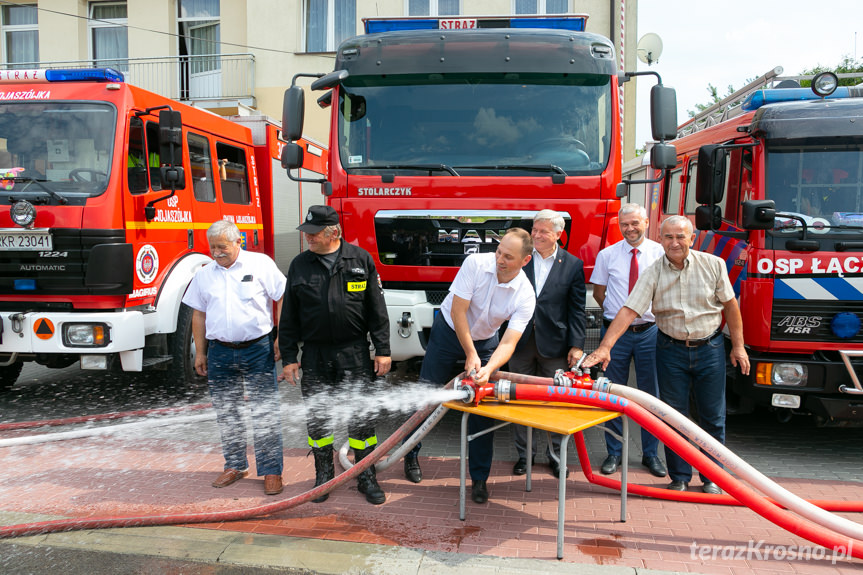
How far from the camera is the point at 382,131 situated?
5887mm

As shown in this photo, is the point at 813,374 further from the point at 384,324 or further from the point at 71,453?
the point at 71,453

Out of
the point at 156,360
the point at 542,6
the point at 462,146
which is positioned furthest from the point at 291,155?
the point at 542,6

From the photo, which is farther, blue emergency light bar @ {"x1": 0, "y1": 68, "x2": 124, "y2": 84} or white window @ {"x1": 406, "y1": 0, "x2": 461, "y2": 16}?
white window @ {"x1": 406, "y1": 0, "x2": 461, "y2": 16}

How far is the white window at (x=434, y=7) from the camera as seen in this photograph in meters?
15.4

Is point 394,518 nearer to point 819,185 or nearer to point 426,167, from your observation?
point 426,167

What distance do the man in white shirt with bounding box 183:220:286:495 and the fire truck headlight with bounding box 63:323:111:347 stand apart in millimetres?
1282

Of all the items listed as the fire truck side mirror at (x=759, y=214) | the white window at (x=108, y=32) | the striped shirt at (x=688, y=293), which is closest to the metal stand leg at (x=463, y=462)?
the striped shirt at (x=688, y=293)

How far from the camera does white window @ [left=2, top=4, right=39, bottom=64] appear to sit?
1752cm

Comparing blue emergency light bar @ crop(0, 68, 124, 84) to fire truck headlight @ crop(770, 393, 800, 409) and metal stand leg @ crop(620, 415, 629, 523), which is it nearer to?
metal stand leg @ crop(620, 415, 629, 523)

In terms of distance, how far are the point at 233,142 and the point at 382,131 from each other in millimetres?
2820

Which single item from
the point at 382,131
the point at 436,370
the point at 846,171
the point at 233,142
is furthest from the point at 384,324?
the point at 233,142

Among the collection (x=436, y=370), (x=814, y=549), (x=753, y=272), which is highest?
(x=753, y=272)

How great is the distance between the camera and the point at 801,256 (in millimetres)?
5121

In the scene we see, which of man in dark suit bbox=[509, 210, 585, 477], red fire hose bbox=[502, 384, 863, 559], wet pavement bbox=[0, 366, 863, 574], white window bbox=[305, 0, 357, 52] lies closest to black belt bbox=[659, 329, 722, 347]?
man in dark suit bbox=[509, 210, 585, 477]
